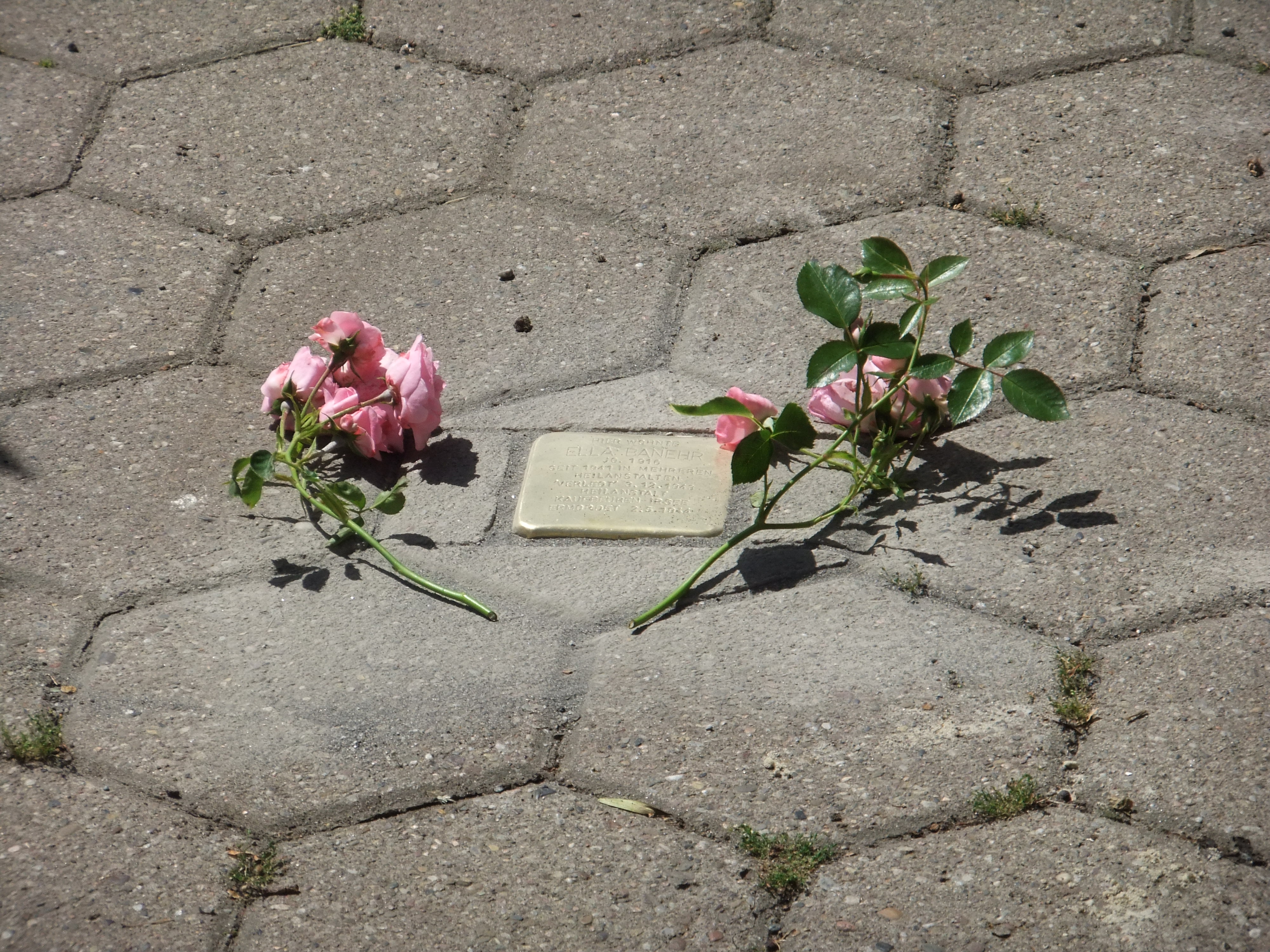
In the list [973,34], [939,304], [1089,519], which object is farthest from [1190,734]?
[973,34]

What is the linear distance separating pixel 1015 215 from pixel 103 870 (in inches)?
77.7

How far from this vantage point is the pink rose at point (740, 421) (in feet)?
5.95

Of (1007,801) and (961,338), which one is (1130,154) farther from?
(1007,801)

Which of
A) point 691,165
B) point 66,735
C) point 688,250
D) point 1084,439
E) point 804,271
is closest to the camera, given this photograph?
point 66,735

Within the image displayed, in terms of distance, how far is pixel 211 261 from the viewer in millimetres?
2434

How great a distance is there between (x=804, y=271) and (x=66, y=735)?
3.99 feet

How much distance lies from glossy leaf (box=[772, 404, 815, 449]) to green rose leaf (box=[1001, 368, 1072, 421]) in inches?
11.7

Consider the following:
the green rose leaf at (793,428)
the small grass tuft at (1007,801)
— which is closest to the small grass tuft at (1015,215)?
the green rose leaf at (793,428)

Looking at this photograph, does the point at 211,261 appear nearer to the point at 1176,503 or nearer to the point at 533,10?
the point at 533,10

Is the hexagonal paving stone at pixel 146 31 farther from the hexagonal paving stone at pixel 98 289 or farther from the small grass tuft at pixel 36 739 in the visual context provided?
the small grass tuft at pixel 36 739

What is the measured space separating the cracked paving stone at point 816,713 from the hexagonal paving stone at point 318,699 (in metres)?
0.10

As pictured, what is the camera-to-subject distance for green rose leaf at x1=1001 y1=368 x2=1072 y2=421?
1.68 meters

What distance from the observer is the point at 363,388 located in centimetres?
193

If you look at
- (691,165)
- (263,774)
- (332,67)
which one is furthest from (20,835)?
(332,67)
